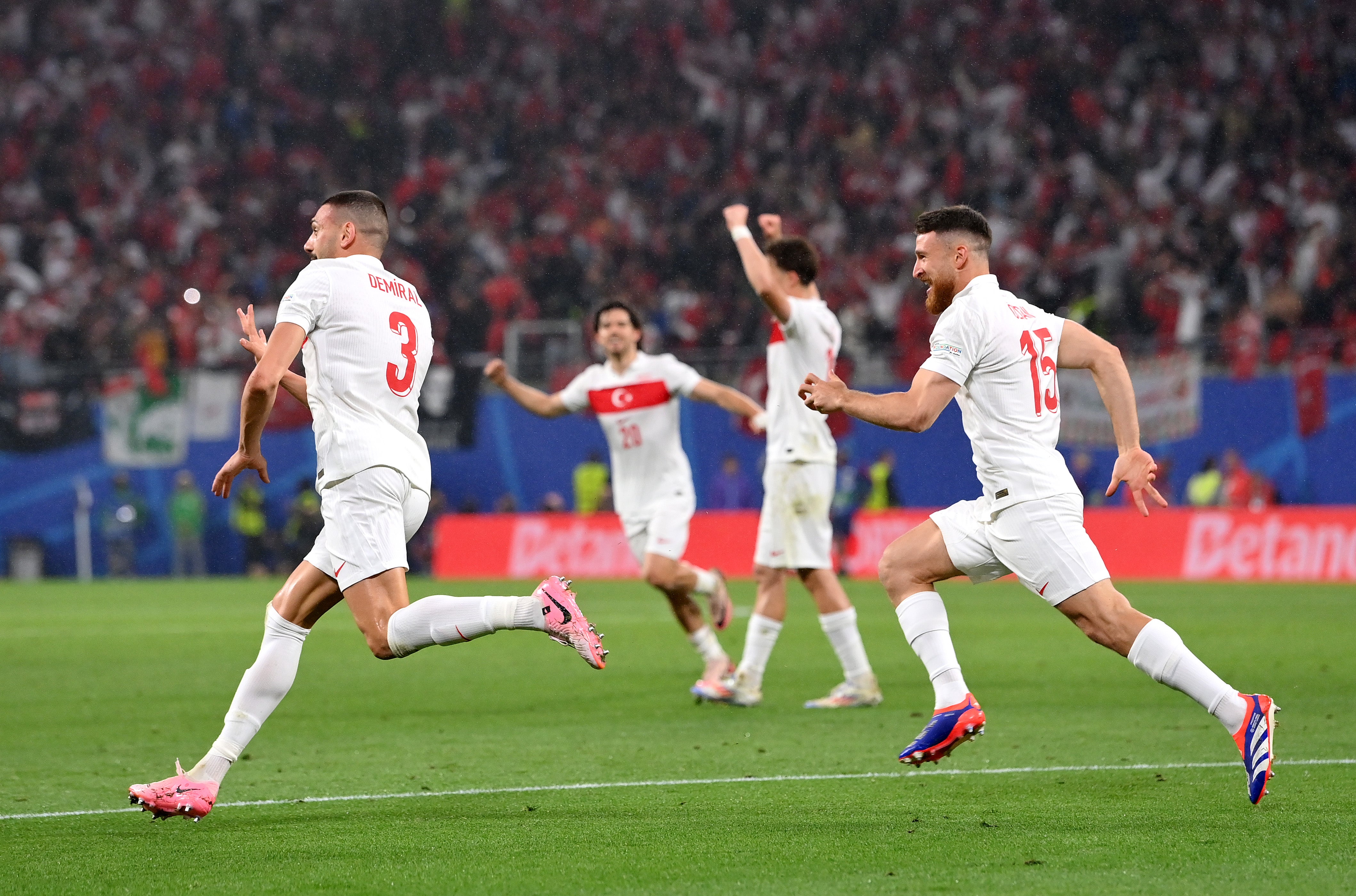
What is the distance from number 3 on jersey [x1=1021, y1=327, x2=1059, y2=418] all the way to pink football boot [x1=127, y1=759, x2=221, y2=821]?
3.34 meters

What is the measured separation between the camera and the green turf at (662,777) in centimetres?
502

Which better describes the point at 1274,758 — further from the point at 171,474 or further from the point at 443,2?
the point at 443,2

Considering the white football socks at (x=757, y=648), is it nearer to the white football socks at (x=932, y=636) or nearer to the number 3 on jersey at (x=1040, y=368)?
the white football socks at (x=932, y=636)

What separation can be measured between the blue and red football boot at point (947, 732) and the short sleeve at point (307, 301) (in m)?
2.66

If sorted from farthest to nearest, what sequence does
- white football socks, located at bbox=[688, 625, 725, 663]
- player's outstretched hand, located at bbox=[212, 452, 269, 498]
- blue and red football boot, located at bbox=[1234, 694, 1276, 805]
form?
white football socks, located at bbox=[688, 625, 725, 663] → player's outstretched hand, located at bbox=[212, 452, 269, 498] → blue and red football boot, located at bbox=[1234, 694, 1276, 805]

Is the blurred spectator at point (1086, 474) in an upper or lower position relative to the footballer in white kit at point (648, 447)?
lower

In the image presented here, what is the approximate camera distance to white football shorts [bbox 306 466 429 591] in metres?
5.96

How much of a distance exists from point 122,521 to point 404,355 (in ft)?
72.7

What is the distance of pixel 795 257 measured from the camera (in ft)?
32.3

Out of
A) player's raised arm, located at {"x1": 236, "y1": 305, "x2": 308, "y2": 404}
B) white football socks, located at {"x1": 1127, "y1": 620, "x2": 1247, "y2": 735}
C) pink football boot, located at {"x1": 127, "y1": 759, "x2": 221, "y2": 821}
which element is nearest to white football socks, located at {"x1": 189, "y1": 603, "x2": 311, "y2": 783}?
pink football boot, located at {"x1": 127, "y1": 759, "x2": 221, "y2": 821}

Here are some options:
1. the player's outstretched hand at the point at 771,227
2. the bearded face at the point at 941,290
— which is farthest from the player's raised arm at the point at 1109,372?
the player's outstretched hand at the point at 771,227

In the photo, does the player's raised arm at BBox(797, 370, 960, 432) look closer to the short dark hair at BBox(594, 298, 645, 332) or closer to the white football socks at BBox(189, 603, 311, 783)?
the white football socks at BBox(189, 603, 311, 783)

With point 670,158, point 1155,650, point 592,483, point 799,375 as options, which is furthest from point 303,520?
point 1155,650

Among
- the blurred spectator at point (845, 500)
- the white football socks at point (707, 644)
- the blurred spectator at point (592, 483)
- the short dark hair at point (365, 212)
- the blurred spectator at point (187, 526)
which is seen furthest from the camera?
the blurred spectator at point (187, 526)
